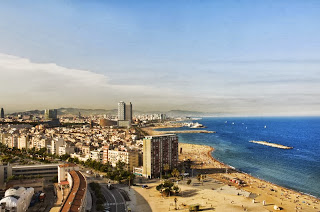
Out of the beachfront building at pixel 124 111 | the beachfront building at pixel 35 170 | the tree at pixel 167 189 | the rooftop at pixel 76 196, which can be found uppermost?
the beachfront building at pixel 124 111

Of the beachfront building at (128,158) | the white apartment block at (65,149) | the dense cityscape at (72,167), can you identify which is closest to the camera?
the dense cityscape at (72,167)

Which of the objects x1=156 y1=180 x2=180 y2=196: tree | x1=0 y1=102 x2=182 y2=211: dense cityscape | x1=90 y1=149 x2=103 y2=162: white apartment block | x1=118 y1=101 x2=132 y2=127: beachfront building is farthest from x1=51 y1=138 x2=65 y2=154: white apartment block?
x1=118 y1=101 x2=132 y2=127: beachfront building

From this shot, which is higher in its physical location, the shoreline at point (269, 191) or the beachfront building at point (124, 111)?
the beachfront building at point (124, 111)

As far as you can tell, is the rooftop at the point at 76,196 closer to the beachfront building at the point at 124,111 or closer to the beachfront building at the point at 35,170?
the beachfront building at the point at 35,170

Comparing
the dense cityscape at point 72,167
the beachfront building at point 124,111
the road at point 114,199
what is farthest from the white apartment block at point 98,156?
the beachfront building at point 124,111

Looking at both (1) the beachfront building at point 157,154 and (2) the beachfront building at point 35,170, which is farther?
(1) the beachfront building at point 157,154

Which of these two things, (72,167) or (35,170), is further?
(35,170)

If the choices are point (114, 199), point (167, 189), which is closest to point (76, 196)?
point (114, 199)

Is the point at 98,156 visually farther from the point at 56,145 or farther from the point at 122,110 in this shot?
the point at 122,110
